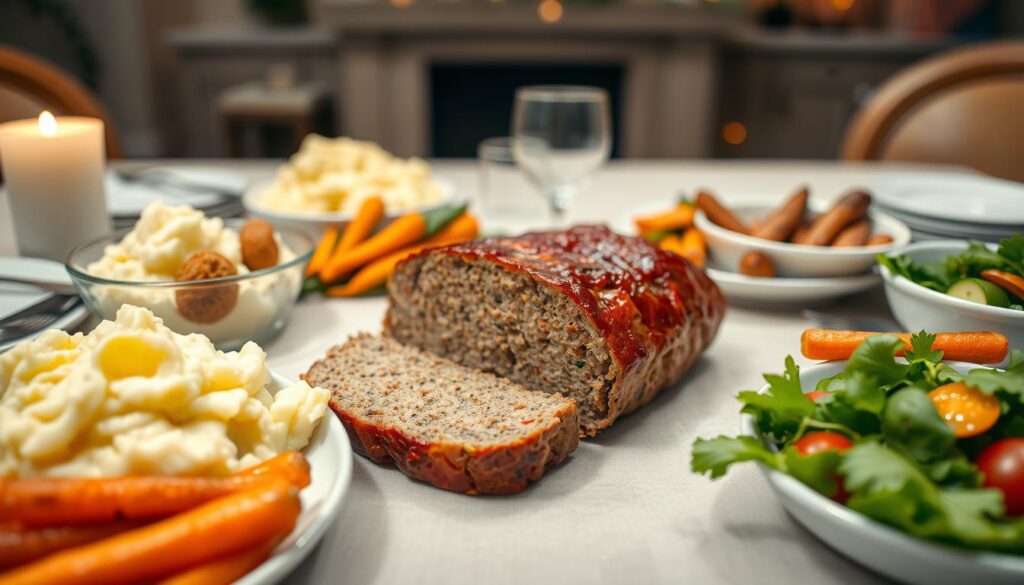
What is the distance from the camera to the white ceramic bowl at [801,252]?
1.96 m

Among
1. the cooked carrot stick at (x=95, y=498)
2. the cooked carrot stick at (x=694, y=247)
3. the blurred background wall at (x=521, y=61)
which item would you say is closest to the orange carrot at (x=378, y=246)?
the cooked carrot stick at (x=694, y=247)

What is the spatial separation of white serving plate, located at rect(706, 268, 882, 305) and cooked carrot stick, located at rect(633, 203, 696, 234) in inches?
12.5

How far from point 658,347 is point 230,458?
2.67 feet

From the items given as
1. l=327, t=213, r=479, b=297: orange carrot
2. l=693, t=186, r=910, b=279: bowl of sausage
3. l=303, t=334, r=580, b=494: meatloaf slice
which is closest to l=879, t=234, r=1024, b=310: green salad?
l=693, t=186, r=910, b=279: bowl of sausage

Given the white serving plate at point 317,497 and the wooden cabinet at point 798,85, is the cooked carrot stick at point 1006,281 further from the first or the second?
the wooden cabinet at point 798,85

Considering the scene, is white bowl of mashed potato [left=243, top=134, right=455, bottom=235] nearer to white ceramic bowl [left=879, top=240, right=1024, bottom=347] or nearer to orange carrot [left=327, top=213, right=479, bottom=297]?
orange carrot [left=327, top=213, right=479, bottom=297]

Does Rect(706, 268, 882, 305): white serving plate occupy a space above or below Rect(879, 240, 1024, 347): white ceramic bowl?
below

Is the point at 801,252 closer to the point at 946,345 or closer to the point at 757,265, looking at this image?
the point at 757,265

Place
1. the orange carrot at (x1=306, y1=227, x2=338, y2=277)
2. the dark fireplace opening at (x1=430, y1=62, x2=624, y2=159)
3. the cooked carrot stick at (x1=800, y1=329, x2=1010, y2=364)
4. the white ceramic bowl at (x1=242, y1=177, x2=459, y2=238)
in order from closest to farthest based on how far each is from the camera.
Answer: the cooked carrot stick at (x1=800, y1=329, x2=1010, y2=364)
the orange carrot at (x1=306, y1=227, x2=338, y2=277)
the white ceramic bowl at (x1=242, y1=177, x2=459, y2=238)
the dark fireplace opening at (x1=430, y1=62, x2=624, y2=159)

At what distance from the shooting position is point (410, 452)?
1271mm

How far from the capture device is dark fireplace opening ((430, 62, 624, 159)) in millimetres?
8219

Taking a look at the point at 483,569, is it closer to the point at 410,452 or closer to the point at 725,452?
the point at 410,452

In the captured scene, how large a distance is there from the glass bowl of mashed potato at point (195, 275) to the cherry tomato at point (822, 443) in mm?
1095

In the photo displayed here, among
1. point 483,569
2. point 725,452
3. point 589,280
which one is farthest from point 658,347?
point 483,569
